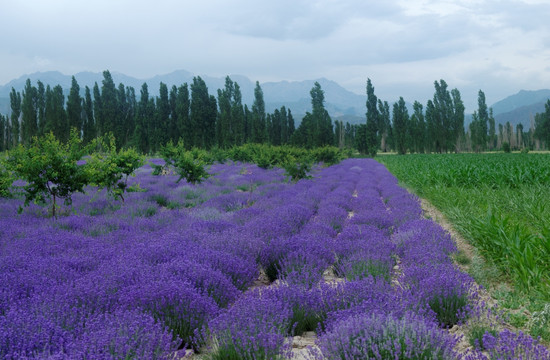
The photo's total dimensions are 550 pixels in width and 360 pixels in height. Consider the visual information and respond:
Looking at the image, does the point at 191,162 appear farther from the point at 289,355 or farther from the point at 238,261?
the point at 289,355

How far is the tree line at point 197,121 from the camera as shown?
43.8 metres

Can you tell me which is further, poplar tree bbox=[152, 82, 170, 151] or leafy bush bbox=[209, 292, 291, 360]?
poplar tree bbox=[152, 82, 170, 151]

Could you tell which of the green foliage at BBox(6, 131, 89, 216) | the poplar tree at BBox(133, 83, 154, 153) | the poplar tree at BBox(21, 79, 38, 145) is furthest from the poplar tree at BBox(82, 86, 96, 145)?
the green foliage at BBox(6, 131, 89, 216)

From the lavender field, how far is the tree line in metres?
31.5

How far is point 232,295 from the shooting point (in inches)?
130

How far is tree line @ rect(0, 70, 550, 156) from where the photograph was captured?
43750mm

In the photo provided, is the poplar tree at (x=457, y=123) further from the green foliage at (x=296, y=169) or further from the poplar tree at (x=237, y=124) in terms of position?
the green foliage at (x=296, y=169)

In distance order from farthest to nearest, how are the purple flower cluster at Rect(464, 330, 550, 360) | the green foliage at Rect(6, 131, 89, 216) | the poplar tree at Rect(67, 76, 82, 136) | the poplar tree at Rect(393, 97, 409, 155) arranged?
the poplar tree at Rect(393, 97, 409, 155) → the poplar tree at Rect(67, 76, 82, 136) → the green foliage at Rect(6, 131, 89, 216) → the purple flower cluster at Rect(464, 330, 550, 360)

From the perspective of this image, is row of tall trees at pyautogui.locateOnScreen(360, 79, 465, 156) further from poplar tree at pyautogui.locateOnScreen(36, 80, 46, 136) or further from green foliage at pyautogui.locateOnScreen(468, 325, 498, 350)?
green foliage at pyautogui.locateOnScreen(468, 325, 498, 350)

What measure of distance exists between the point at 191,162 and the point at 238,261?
9495 millimetres

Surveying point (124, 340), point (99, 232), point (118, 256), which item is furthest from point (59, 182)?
point (124, 340)

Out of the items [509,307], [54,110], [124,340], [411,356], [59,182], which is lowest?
[509,307]

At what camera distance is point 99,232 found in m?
6.18

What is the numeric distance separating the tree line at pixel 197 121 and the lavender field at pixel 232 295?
103ft
